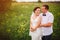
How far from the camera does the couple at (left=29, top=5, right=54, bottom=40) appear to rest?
220 centimetres

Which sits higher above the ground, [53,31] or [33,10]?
[33,10]

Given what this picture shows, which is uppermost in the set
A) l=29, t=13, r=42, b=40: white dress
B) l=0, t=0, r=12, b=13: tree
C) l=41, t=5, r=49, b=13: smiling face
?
l=0, t=0, r=12, b=13: tree

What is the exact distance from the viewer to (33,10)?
2234mm

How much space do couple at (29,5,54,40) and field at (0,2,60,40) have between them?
0.06 m

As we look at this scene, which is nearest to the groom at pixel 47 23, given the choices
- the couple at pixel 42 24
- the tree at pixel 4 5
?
the couple at pixel 42 24

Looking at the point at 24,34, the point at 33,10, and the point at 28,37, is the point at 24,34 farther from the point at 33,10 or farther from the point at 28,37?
the point at 33,10

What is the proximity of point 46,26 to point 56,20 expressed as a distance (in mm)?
137

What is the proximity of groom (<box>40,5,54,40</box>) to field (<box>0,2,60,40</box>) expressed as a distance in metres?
0.07

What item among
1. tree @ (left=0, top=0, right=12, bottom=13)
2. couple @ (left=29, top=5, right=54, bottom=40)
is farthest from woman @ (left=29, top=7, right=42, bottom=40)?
tree @ (left=0, top=0, right=12, bottom=13)

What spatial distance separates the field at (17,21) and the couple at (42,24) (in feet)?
0.20

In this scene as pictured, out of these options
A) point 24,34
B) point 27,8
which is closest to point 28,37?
point 24,34

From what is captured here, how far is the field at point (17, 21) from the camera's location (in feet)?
7.34

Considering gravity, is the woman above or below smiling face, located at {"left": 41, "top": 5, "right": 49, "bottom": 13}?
below

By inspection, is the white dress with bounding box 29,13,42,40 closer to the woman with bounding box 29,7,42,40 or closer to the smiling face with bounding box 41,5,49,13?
the woman with bounding box 29,7,42,40
